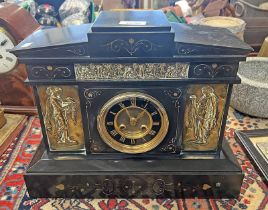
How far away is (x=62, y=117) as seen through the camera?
4.29ft

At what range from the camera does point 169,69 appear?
3.87 ft

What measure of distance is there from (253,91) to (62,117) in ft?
3.96

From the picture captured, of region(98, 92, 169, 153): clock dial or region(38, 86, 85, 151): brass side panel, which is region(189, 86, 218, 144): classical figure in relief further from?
region(38, 86, 85, 151): brass side panel

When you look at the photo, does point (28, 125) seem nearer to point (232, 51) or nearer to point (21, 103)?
point (21, 103)

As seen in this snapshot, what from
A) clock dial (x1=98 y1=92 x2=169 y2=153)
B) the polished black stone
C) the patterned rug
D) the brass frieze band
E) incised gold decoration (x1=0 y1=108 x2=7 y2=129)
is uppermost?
the polished black stone

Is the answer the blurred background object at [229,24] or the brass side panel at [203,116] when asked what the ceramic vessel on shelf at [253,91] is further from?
the brass side panel at [203,116]

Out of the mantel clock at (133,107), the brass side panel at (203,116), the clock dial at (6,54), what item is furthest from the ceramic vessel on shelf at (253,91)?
the clock dial at (6,54)

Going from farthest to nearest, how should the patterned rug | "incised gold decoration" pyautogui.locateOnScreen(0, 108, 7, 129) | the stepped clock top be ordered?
"incised gold decoration" pyautogui.locateOnScreen(0, 108, 7, 129), the patterned rug, the stepped clock top

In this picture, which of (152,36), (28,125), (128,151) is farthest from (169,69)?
(28,125)

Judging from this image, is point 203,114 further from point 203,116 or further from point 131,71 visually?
point 131,71

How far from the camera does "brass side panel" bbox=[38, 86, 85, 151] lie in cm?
125

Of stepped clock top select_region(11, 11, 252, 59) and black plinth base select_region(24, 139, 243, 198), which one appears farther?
black plinth base select_region(24, 139, 243, 198)

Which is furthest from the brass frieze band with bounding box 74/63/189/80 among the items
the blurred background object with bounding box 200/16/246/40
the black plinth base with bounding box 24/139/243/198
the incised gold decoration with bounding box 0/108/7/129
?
the blurred background object with bounding box 200/16/246/40

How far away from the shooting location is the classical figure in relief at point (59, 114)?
1.26 meters
